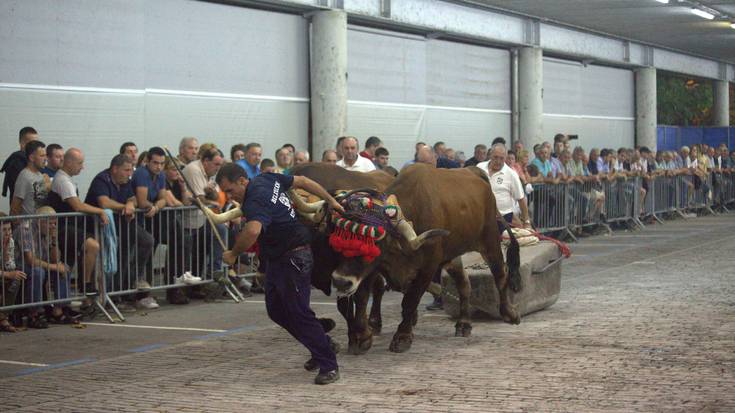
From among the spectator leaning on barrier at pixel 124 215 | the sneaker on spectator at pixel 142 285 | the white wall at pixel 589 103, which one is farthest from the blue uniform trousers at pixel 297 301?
the white wall at pixel 589 103

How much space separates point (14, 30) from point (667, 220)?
19347 mm

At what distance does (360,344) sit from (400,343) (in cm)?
36

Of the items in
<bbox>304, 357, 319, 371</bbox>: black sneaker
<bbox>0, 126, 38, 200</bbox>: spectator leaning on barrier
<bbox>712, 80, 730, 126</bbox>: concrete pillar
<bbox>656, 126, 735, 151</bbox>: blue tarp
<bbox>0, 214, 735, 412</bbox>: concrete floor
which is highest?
<bbox>712, 80, 730, 126</bbox>: concrete pillar

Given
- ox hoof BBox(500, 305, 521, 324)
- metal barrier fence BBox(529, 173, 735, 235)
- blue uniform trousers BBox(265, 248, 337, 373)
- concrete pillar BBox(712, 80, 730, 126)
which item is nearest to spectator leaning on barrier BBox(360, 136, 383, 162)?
metal barrier fence BBox(529, 173, 735, 235)

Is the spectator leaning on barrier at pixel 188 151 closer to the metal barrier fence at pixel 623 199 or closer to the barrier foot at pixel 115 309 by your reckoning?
the barrier foot at pixel 115 309

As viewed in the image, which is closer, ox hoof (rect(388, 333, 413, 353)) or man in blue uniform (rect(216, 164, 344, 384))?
man in blue uniform (rect(216, 164, 344, 384))

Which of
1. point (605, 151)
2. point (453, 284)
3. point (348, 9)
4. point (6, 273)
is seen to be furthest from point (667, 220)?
point (6, 273)

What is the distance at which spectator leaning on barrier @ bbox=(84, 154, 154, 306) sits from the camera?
528 inches

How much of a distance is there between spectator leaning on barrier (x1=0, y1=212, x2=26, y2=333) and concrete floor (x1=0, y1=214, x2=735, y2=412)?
0.34 meters

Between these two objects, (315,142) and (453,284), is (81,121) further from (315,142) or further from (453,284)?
(453,284)

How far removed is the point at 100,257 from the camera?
42.8ft

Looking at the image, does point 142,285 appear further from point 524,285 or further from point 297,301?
point 297,301

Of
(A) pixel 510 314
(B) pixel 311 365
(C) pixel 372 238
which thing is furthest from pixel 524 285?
(B) pixel 311 365

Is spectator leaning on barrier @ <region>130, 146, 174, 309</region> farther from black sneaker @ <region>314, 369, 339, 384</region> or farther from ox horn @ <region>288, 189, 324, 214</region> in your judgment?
black sneaker @ <region>314, 369, 339, 384</region>
